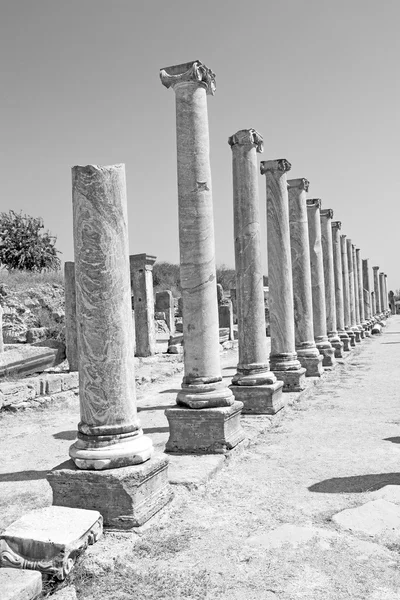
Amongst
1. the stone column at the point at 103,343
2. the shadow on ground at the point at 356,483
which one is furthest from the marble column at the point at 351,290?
the stone column at the point at 103,343

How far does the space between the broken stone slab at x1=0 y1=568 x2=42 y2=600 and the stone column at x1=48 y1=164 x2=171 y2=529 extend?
4.67 ft

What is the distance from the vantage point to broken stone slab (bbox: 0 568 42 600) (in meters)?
3.41

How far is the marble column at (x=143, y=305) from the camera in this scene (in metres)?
18.6

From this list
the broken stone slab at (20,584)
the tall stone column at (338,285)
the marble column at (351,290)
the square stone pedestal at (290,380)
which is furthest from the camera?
the marble column at (351,290)

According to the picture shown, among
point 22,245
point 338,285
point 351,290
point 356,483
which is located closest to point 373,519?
point 356,483

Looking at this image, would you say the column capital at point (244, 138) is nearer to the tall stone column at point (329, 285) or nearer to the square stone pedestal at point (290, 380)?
the square stone pedestal at point (290, 380)

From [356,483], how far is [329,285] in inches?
555

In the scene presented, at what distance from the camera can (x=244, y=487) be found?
6117mm

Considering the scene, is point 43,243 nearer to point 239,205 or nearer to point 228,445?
point 239,205

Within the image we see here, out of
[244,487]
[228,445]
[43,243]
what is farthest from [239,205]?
[43,243]

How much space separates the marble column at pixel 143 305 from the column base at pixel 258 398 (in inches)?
357

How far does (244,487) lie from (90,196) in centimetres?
343

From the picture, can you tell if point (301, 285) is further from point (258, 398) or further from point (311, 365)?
point (258, 398)

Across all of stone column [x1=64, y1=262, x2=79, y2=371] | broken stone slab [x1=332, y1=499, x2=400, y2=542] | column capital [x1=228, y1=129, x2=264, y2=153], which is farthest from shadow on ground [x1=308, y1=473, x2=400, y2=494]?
stone column [x1=64, y1=262, x2=79, y2=371]
